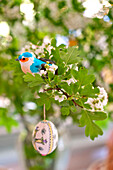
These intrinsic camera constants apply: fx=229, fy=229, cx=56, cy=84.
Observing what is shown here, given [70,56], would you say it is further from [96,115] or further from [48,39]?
[48,39]

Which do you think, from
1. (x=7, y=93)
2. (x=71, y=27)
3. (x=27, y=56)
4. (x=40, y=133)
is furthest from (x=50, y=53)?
(x=7, y=93)

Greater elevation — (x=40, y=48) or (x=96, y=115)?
(x=40, y=48)

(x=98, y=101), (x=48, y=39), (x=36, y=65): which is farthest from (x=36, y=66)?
(x=48, y=39)

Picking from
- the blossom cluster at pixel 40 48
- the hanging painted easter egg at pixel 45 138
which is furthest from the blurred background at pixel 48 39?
the hanging painted easter egg at pixel 45 138

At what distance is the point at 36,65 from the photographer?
1.17 feet

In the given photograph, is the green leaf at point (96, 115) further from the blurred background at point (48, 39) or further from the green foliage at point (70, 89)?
the blurred background at point (48, 39)

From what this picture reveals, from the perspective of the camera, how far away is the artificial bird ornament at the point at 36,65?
344 millimetres

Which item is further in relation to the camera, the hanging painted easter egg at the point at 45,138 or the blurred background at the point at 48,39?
the blurred background at the point at 48,39

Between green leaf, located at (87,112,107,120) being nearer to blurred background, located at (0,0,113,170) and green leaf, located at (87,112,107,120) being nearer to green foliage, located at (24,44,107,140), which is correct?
green foliage, located at (24,44,107,140)

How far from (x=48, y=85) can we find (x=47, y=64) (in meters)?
0.03

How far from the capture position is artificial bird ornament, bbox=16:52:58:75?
1.13 feet

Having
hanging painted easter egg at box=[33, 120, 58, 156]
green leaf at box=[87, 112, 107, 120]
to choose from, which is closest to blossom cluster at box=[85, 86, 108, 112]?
green leaf at box=[87, 112, 107, 120]

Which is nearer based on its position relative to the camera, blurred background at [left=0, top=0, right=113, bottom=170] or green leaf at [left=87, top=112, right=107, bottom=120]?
green leaf at [left=87, top=112, right=107, bottom=120]

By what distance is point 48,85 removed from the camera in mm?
345
